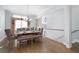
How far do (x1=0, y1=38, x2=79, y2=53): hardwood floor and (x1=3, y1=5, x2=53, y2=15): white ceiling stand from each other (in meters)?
0.65

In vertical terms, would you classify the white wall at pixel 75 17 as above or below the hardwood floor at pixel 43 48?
above

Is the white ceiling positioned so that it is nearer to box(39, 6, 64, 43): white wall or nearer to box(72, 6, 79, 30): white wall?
box(39, 6, 64, 43): white wall

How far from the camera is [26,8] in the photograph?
2.15 meters

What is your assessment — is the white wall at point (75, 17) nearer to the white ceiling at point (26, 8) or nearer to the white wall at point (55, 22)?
the white wall at point (55, 22)

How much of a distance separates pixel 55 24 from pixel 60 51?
596 millimetres

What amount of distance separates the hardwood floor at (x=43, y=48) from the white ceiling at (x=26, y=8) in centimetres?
65

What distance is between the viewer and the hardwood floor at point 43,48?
2.14 m

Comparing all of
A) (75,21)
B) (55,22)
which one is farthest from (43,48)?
(75,21)

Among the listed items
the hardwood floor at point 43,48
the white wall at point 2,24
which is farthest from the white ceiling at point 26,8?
the hardwood floor at point 43,48

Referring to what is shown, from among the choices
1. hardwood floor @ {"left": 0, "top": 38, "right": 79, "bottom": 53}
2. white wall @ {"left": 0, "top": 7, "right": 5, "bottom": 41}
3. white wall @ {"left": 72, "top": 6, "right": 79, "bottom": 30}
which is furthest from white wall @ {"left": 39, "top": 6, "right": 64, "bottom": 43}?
white wall @ {"left": 0, "top": 7, "right": 5, "bottom": 41}

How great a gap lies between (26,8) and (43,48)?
0.94 meters

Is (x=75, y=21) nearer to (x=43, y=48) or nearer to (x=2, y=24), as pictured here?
(x=43, y=48)
